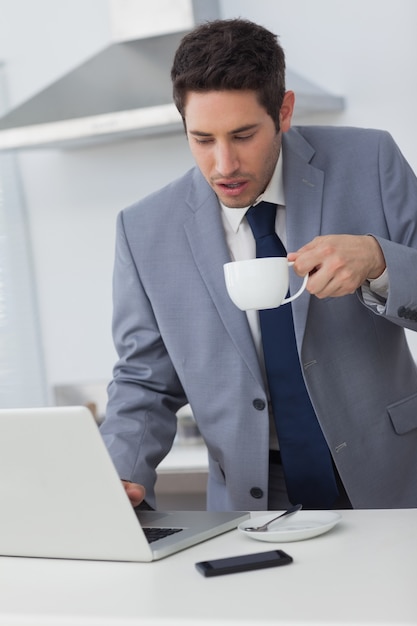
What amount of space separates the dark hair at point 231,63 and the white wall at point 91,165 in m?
1.52

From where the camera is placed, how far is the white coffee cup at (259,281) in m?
1.38

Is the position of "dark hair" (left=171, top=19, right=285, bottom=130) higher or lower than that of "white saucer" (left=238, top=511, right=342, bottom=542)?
higher

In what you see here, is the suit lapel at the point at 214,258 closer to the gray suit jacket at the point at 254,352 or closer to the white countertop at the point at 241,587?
the gray suit jacket at the point at 254,352

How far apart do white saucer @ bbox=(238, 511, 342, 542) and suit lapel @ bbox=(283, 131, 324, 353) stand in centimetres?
41

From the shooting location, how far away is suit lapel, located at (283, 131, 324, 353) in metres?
1.76

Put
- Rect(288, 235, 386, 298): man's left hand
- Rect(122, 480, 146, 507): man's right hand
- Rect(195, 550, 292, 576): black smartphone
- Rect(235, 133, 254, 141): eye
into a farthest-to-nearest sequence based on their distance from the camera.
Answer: Rect(235, 133, 254, 141): eye → Rect(122, 480, 146, 507): man's right hand → Rect(288, 235, 386, 298): man's left hand → Rect(195, 550, 292, 576): black smartphone

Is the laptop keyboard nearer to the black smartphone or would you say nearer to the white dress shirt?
the black smartphone

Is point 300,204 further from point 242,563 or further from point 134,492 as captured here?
point 242,563

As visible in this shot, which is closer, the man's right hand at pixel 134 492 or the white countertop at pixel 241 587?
the white countertop at pixel 241 587

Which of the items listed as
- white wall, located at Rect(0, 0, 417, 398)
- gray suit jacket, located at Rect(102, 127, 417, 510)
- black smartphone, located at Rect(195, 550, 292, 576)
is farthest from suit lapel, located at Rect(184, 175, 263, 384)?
white wall, located at Rect(0, 0, 417, 398)

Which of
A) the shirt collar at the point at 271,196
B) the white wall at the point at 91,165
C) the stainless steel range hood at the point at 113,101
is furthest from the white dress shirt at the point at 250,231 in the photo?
the white wall at the point at 91,165

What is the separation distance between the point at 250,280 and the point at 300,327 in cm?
38

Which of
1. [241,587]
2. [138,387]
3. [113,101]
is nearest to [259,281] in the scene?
[241,587]

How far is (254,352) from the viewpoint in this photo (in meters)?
1.79
